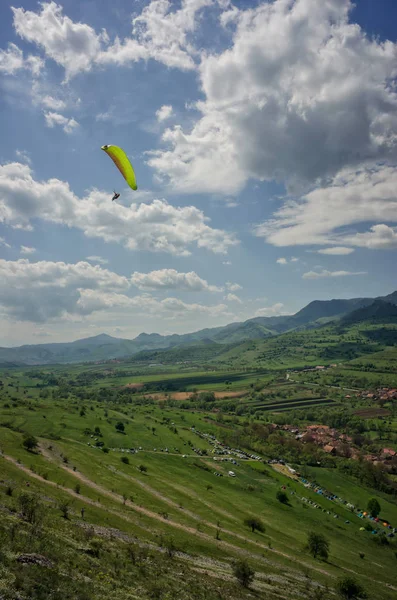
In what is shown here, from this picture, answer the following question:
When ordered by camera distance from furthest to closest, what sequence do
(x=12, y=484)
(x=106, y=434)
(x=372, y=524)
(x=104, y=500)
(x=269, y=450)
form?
(x=269, y=450), (x=106, y=434), (x=372, y=524), (x=104, y=500), (x=12, y=484)

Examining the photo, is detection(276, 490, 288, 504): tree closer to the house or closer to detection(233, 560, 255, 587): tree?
detection(233, 560, 255, 587): tree

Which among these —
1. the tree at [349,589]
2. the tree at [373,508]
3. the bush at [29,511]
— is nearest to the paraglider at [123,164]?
the bush at [29,511]

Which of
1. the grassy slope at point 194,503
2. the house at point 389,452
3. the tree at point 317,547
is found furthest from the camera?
the house at point 389,452

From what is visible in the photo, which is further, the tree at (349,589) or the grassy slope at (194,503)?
the grassy slope at (194,503)

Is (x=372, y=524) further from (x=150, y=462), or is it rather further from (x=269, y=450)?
(x=150, y=462)

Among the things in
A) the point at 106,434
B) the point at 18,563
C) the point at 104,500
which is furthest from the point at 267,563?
the point at 106,434

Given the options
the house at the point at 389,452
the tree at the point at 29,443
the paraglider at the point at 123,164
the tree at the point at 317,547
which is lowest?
the house at the point at 389,452

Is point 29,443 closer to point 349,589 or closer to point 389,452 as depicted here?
point 349,589

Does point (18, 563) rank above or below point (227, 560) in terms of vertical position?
above

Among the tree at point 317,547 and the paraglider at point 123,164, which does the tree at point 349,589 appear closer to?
the tree at point 317,547
